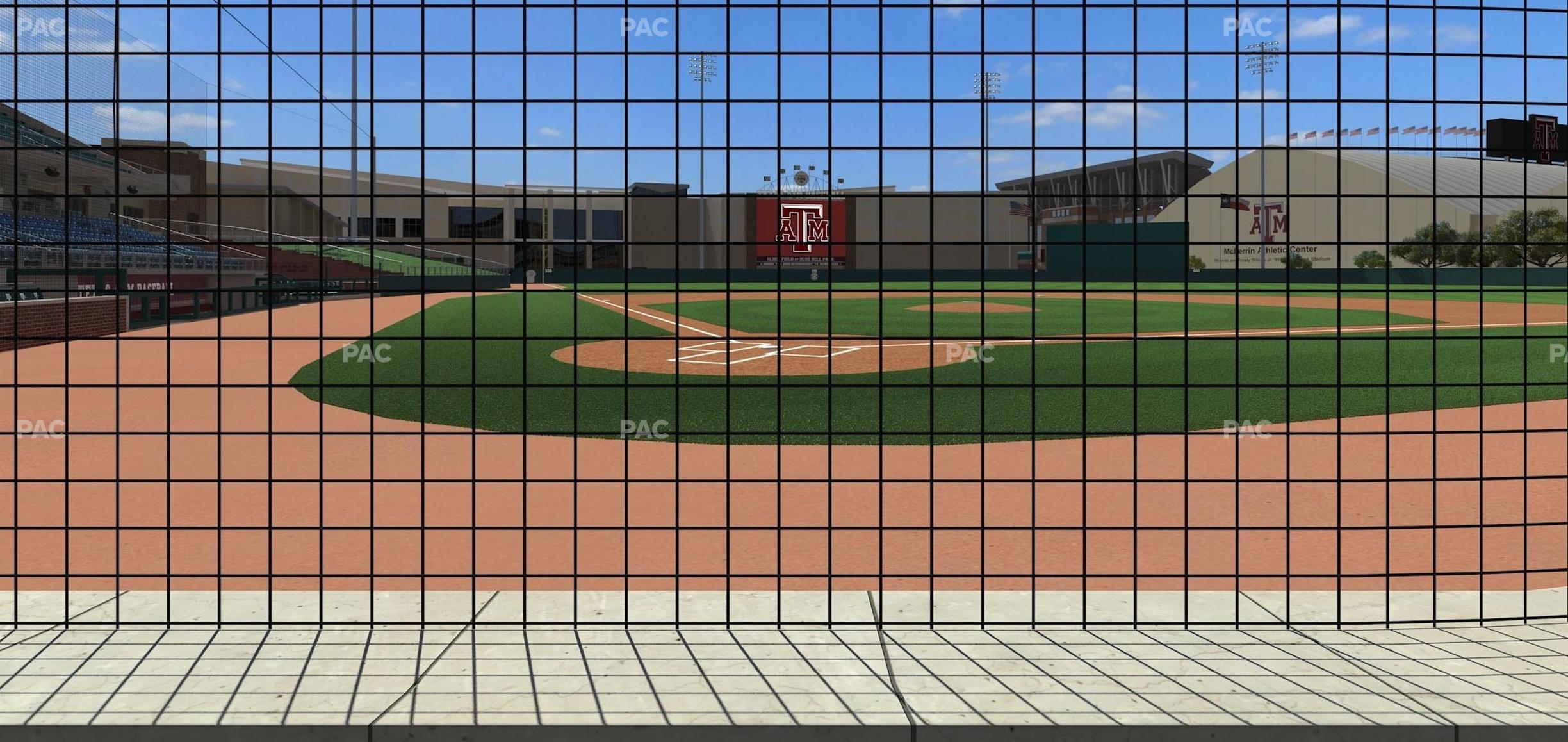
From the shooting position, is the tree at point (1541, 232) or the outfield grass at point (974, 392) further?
the tree at point (1541, 232)

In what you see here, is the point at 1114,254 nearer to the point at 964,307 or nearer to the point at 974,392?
the point at 964,307

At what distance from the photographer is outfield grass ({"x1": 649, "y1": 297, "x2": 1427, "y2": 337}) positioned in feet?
143

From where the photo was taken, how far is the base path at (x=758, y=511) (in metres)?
7.01

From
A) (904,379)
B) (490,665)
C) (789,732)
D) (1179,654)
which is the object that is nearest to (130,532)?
(490,665)

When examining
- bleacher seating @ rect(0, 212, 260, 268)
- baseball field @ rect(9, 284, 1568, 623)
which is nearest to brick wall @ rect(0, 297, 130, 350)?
baseball field @ rect(9, 284, 1568, 623)

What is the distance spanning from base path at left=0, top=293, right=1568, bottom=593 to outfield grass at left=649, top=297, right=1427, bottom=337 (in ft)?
80.1

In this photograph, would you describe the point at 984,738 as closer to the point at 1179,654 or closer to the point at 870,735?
the point at 870,735

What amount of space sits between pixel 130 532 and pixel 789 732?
27.2ft

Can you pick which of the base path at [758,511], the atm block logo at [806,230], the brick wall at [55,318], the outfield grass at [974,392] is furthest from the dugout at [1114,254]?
the base path at [758,511]

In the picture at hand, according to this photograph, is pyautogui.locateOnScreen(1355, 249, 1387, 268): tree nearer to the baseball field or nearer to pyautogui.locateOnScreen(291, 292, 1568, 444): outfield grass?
pyautogui.locateOnScreen(291, 292, 1568, 444): outfield grass

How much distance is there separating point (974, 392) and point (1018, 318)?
92.9 ft

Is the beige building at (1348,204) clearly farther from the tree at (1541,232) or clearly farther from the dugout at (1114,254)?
the dugout at (1114,254)

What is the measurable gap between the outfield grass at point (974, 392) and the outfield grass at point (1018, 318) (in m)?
9.44

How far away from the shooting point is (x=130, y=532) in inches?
420
